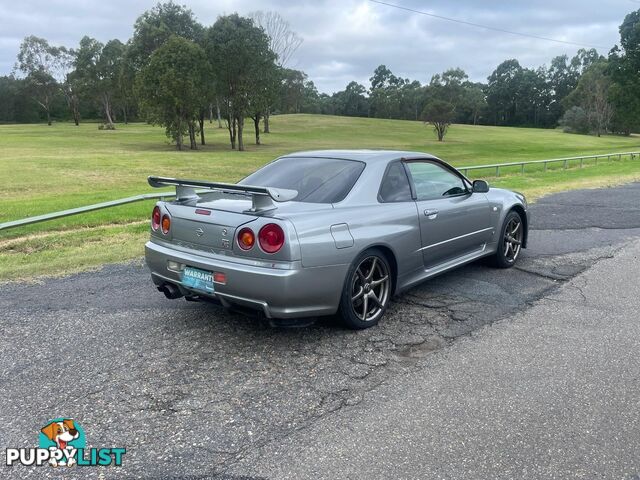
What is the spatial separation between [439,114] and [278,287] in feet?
201

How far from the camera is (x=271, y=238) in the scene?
3668 mm

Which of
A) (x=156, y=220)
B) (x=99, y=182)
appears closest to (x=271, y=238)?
(x=156, y=220)

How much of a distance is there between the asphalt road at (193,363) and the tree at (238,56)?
40003 mm

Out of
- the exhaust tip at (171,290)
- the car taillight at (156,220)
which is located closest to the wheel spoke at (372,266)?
the exhaust tip at (171,290)

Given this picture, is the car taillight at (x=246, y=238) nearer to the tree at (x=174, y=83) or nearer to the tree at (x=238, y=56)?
the tree at (x=174, y=83)

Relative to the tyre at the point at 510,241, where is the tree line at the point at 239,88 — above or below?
above

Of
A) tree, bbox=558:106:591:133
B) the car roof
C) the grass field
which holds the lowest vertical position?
the grass field

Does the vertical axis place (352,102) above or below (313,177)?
above

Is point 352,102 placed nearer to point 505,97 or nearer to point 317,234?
point 505,97

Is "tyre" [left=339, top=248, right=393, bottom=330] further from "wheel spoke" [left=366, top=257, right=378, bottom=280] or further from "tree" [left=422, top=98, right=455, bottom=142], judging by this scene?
"tree" [left=422, top=98, right=455, bottom=142]

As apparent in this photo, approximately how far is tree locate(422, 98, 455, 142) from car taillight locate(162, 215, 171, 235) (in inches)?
2358

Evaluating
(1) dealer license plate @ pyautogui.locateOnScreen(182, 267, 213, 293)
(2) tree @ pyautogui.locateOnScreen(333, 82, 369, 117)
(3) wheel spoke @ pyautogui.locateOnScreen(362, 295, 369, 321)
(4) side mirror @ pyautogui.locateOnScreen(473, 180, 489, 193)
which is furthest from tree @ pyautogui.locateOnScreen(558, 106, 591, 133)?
(1) dealer license plate @ pyautogui.locateOnScreen(182, 267, 213, 293)

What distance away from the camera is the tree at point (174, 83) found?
131 feet

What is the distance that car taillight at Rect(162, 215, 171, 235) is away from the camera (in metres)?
4.26
